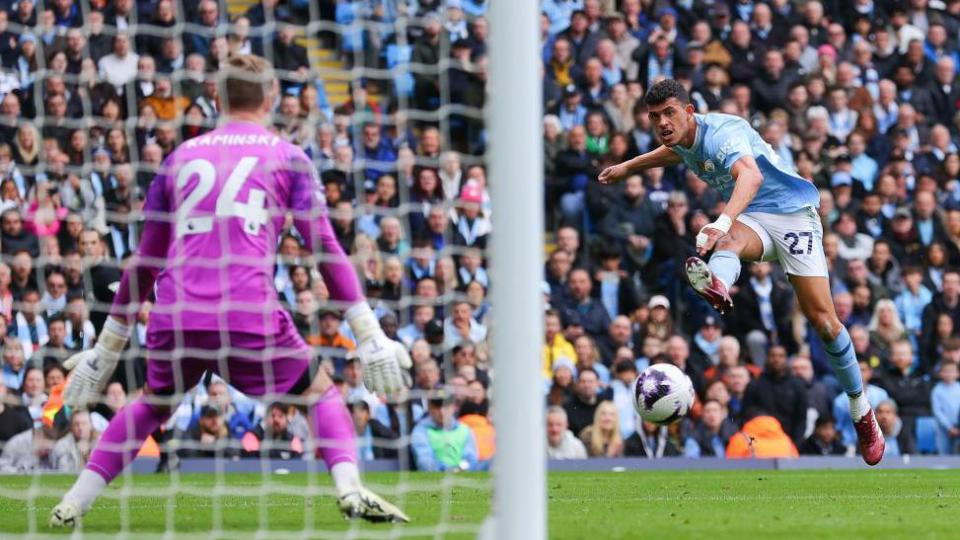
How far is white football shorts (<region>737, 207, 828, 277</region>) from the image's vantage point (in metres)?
10.1

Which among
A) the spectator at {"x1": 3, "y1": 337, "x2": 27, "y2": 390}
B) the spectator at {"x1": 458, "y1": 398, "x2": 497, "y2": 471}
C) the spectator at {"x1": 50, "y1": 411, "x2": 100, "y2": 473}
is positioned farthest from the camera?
the spectator at {"x1": 458, "y1": 398, "x2": 497, "y2": 471}

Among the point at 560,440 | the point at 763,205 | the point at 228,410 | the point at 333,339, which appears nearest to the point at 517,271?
the point at 763,205

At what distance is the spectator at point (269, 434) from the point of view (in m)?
13.0

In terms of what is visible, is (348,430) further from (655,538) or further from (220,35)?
(220,35)

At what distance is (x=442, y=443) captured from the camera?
1334cm

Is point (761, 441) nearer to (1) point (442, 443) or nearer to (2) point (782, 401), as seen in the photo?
(2) point (782, 401)

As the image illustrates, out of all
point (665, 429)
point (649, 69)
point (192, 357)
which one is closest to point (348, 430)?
point (192, 357)

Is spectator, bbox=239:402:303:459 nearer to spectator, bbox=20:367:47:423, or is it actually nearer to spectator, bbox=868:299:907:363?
spectator, bbox=20:367:47:423

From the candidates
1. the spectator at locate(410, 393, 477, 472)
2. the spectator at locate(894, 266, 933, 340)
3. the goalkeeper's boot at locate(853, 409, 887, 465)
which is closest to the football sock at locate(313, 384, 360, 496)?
the goalkeeper's boot at locate(853, 409, 887, 465)

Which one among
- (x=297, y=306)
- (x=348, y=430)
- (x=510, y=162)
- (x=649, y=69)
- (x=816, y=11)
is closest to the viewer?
(x=510, y=162)

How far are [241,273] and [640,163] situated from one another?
3.72 metres

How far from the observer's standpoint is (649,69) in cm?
1734

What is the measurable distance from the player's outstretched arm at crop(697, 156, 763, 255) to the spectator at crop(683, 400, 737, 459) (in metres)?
4.95

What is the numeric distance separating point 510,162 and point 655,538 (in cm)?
209
